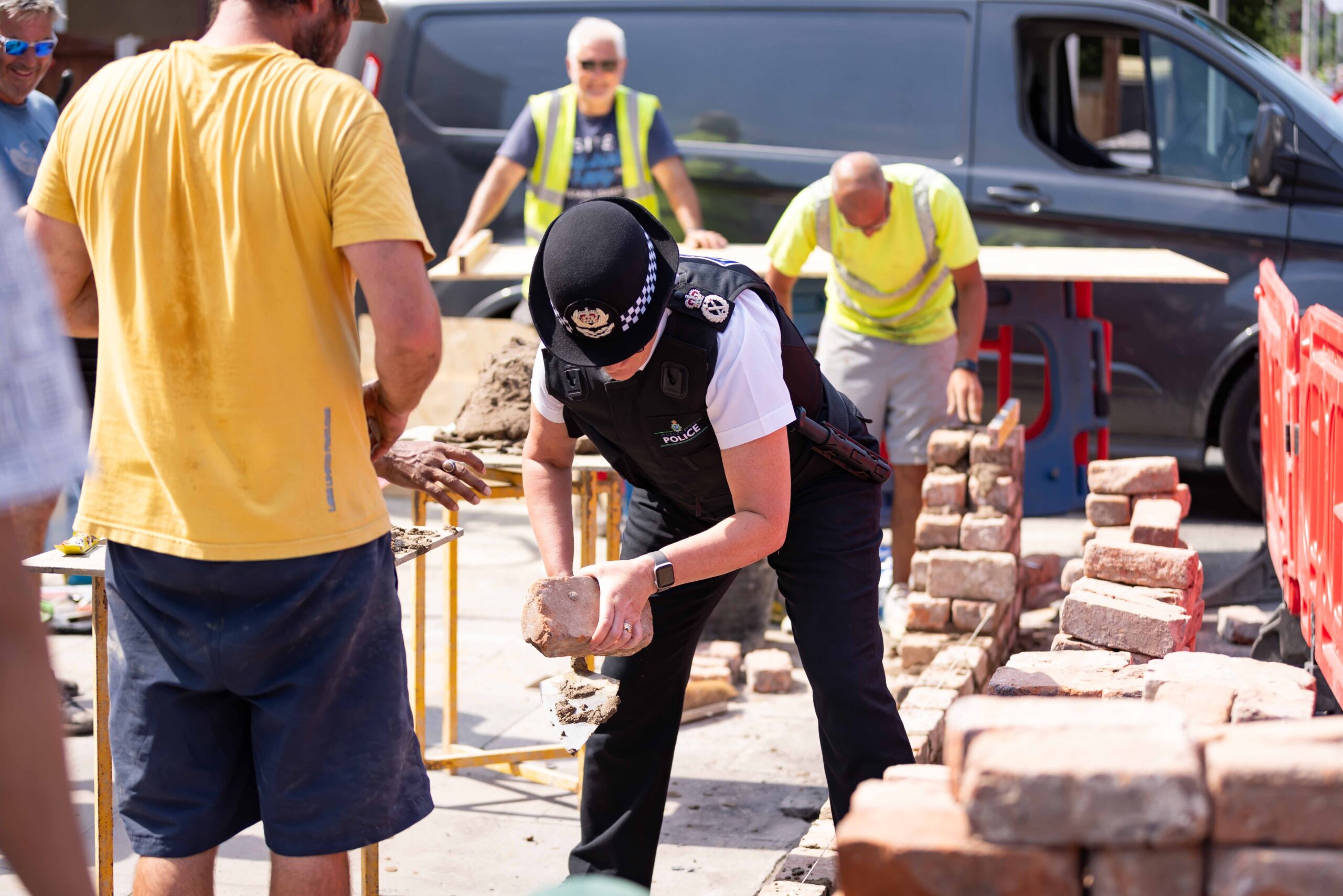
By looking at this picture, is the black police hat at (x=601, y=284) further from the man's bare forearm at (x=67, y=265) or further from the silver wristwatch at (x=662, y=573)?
the man's bare forearm at (x=67, y=265)

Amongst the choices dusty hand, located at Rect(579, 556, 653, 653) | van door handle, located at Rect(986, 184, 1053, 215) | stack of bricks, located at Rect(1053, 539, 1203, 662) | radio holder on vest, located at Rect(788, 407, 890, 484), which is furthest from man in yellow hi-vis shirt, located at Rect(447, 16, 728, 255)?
dusty hand, located at Rect(579, 556, 653, 653)

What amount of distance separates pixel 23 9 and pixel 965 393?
142 inches

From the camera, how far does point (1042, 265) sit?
5945mm

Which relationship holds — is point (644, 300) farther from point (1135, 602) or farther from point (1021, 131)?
point (1021, 131)

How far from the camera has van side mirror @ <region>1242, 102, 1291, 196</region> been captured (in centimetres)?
614

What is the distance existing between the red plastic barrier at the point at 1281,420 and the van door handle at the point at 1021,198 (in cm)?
162

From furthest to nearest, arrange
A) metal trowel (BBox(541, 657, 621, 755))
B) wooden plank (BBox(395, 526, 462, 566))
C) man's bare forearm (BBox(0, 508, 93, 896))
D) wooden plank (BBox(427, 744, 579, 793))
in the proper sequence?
wooden plank (BBox(427, 744, 579, 793)) < wooden plank (BBox(395, 526, 462, 566)) < metal trowel (BBox(541, 657, 621, 755)) < man's bare forearm (BBox(0, 508, 93, 896))

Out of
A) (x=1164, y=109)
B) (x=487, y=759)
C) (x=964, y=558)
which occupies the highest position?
(x=1164, y=109)

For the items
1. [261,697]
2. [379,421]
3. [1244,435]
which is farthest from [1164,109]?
[261,697]

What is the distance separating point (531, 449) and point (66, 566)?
99cm

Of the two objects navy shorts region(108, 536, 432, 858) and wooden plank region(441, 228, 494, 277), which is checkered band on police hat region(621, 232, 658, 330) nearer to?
navy shorts region(108, 536, 432, 858)

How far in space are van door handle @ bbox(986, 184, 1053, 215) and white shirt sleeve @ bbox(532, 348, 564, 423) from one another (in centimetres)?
424

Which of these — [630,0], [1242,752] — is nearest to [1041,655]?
[1242,752]

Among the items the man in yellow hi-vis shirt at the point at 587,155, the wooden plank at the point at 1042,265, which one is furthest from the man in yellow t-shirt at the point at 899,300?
the man in yellow hi-vis shirt at the point at 587,155
